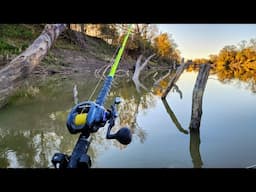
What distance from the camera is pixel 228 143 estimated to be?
270 centimetres

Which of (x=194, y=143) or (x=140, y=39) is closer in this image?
(x=194, y=143)

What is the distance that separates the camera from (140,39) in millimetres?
11586

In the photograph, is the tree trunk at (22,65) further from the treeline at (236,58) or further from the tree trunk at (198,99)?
the treeline at (236,58)

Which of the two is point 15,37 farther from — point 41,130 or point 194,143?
point 194,143

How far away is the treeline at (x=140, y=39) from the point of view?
10.3 meters

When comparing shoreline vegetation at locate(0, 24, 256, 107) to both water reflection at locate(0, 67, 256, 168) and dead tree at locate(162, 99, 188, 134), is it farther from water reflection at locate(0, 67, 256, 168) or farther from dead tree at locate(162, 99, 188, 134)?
water reflection at locate(0, 67, 256, 168)

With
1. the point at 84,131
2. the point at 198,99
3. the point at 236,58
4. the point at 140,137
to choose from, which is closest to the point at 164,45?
the point at 236,58

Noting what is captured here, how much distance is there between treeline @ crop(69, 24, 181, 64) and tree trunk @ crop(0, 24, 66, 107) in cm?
462

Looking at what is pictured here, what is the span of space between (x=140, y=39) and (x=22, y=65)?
365 inches

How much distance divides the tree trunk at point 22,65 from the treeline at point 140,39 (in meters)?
4.62

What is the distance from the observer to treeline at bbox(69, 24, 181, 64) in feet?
33.9
